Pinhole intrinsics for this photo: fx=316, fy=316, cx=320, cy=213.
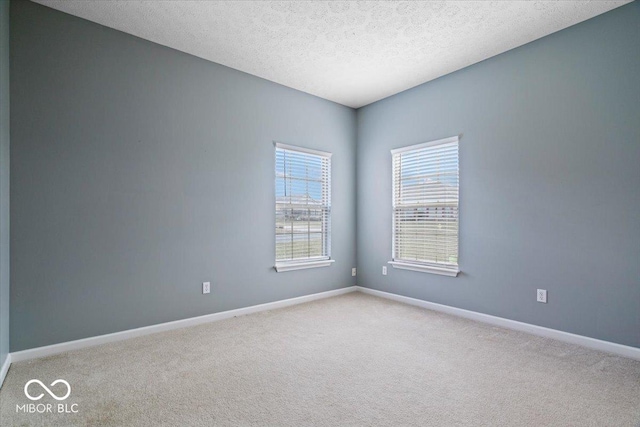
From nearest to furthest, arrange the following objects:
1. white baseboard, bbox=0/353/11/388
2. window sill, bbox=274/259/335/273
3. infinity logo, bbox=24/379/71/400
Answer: infinity logo, bbox=24/379/71/400
white baseboard, bbox=0/353/11/388
window sill, bbox=274/259/335/273

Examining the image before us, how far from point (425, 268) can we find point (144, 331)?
322cm

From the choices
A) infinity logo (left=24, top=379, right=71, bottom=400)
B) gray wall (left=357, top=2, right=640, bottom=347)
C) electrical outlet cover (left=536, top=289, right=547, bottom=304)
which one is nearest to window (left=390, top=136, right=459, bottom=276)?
gray wall (left=357, top=2, right=640, bottom=347)

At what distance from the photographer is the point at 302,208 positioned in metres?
4.37

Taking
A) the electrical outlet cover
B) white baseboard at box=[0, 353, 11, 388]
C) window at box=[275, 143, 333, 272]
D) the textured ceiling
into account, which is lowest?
white baseboard at box=[0, 353, 11, 388]

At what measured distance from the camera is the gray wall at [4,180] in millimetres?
2260

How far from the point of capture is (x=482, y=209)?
3.53 meters

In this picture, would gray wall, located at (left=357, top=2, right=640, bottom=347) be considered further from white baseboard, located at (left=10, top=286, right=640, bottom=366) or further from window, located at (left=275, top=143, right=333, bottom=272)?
window, located at (left=275, top=143, right=333, bottom=272)

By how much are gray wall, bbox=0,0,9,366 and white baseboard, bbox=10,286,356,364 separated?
0.18m

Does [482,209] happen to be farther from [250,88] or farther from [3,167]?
[3,167]

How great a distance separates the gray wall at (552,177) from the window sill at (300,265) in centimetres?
130

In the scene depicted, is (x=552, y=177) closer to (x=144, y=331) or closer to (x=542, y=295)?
(x=542, y=295)

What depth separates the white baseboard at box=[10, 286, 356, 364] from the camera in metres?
2.54

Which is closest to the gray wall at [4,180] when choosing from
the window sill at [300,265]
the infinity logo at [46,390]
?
the infinity logo at [46,390]

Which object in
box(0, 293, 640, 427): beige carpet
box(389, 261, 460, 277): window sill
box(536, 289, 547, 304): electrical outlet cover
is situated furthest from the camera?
box(389, 261, 460, 277): window sill
